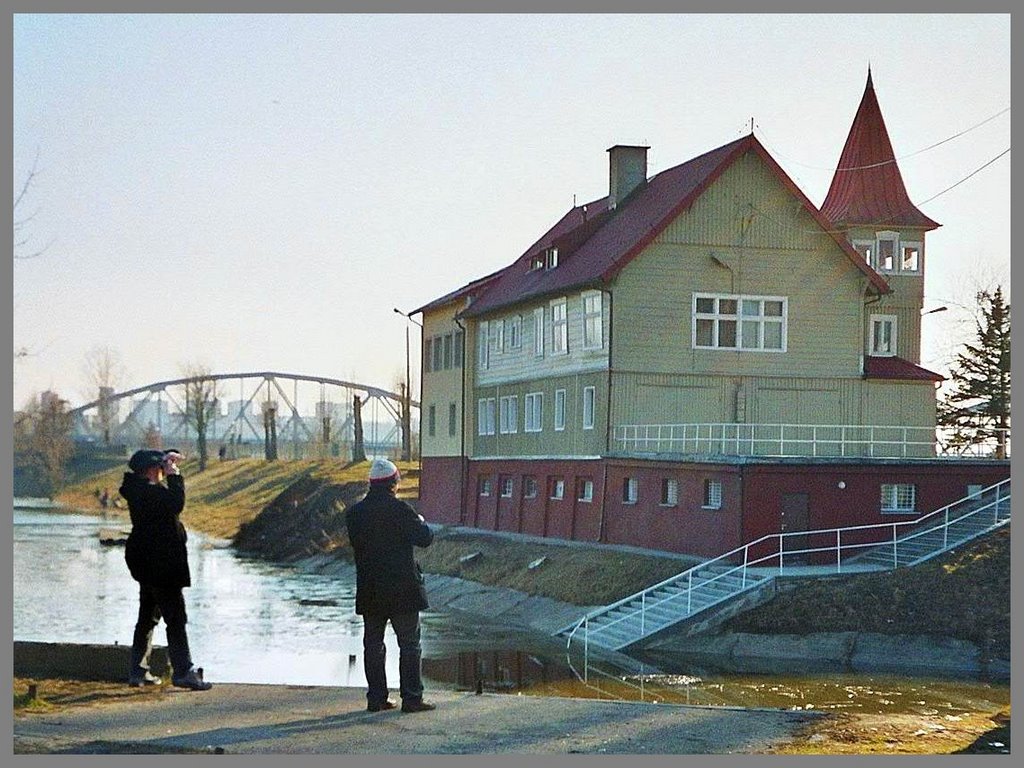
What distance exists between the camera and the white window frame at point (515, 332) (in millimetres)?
51219

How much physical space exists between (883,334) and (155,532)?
136 ft

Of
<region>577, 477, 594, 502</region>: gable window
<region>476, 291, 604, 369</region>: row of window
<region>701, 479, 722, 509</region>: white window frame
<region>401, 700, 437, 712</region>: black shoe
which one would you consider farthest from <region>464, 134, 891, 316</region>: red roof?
<region>401, 700, 437, 712</region>: black shoe

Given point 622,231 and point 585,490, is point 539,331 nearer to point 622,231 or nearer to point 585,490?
point 622,231

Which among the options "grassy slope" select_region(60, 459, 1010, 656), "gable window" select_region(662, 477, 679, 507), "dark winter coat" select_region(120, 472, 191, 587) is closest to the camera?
"dark winter coat" select_region(120, 472, 191, 587)

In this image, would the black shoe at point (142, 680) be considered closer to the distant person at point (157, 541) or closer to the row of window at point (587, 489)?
the distant person at point (157, 541)

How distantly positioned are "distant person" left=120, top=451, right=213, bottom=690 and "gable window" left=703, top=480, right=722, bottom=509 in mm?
24281

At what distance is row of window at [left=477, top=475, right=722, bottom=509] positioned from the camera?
37.3 meters

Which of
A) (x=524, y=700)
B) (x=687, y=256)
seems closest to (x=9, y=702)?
(x=524, y=700)

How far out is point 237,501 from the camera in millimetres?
96875

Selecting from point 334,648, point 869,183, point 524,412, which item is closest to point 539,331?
point 524,412

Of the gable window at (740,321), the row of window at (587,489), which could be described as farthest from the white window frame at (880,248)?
the row of window at (587,489)

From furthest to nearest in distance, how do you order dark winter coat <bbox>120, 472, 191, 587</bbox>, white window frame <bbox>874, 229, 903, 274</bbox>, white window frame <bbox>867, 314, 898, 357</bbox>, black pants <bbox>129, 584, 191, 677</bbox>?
white window frame <bbox>874, 229, 903, 274</bbox> < white window frame <bbox>867, 314, 898, 357</bbox> < black pants <bbox>129, 584, 191, 677</bbox> < dark winter coat <bbox>120, 472, 191, 587</bbox>

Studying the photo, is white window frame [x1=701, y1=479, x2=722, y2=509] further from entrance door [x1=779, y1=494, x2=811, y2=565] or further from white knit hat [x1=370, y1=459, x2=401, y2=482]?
white knit hat [x1=370, y1=459, x2=401, y2=482]

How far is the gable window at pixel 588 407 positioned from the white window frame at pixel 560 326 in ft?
6.66
